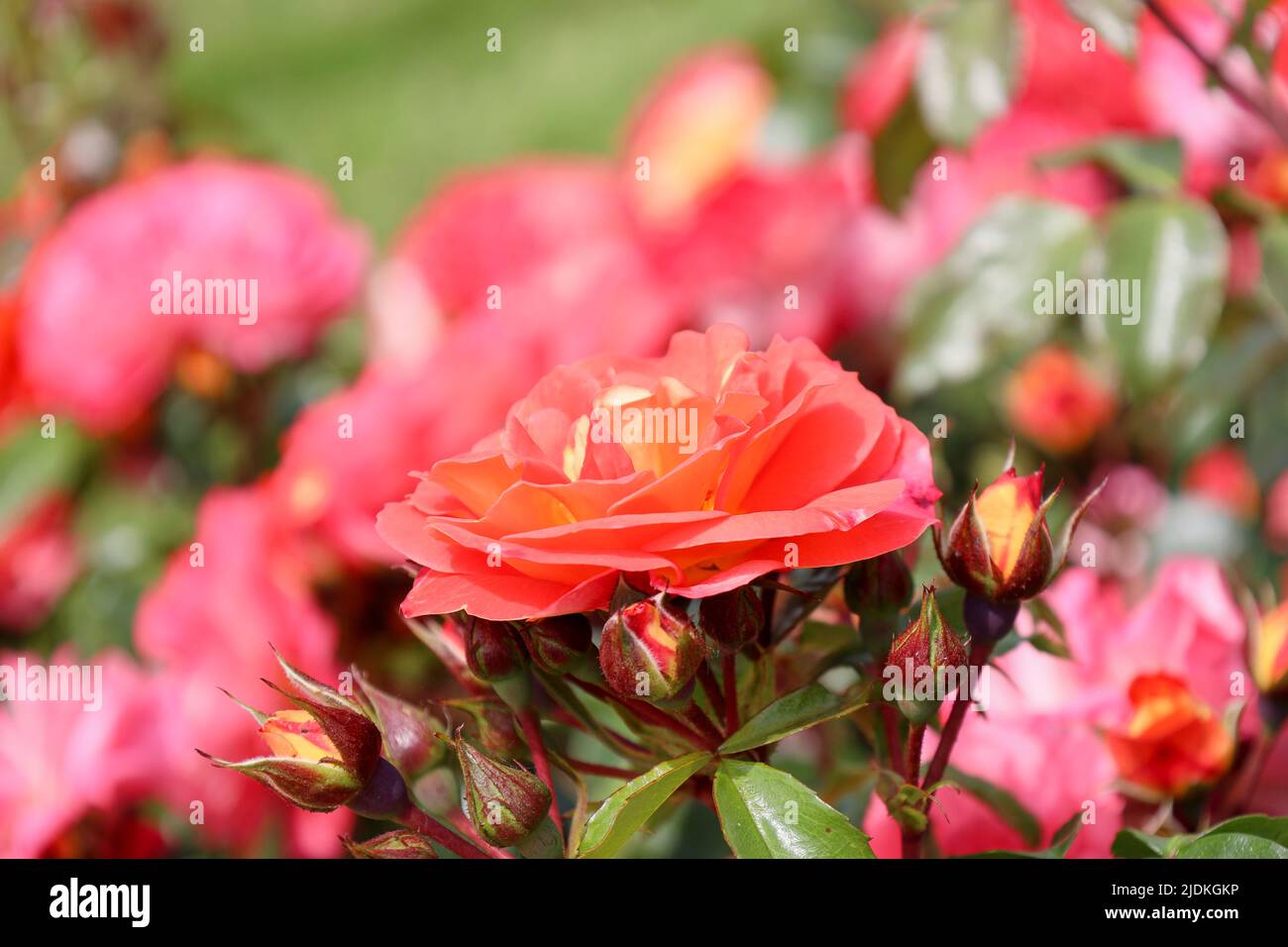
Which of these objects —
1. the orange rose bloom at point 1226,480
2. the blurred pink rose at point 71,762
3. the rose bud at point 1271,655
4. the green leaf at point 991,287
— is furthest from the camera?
the orange rose bloom at point 1226,480

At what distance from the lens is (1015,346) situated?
31.4 inches

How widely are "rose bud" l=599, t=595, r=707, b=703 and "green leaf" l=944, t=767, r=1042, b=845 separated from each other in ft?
0.63

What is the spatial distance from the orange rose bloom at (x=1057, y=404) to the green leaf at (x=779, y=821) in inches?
24.2

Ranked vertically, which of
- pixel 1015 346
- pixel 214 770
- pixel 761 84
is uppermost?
pixel 761 84

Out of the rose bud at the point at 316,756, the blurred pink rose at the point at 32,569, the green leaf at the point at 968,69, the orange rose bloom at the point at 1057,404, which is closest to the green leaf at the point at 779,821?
the rose bud at the point at 316,756

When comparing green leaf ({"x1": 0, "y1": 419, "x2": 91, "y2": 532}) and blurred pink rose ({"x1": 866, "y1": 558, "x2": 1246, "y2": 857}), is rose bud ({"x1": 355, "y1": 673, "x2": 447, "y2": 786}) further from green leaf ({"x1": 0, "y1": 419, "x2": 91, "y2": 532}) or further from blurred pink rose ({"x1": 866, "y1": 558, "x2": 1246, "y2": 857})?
green leaf ({"x1": 0, "y1": 419, "x2": 91, "y2": 532})

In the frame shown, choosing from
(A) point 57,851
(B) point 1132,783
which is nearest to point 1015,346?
(B) point 1132,783

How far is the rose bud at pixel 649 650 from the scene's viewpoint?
383mm

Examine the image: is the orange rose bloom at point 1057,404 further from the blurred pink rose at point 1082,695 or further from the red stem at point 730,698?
the red stem at point 730,698

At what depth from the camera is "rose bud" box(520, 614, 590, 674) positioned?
1.35 feet

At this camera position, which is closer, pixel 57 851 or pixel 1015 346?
pixel 57 851

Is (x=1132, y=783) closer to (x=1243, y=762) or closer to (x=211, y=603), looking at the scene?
(x=1243, y=762)

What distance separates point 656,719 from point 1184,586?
0.30 m

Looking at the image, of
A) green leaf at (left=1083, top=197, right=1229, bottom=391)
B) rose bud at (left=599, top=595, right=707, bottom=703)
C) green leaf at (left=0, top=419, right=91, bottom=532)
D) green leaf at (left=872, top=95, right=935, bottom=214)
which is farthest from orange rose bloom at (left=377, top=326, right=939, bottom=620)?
green leaf at (left=0, top=419, right=91, bottom=532)
